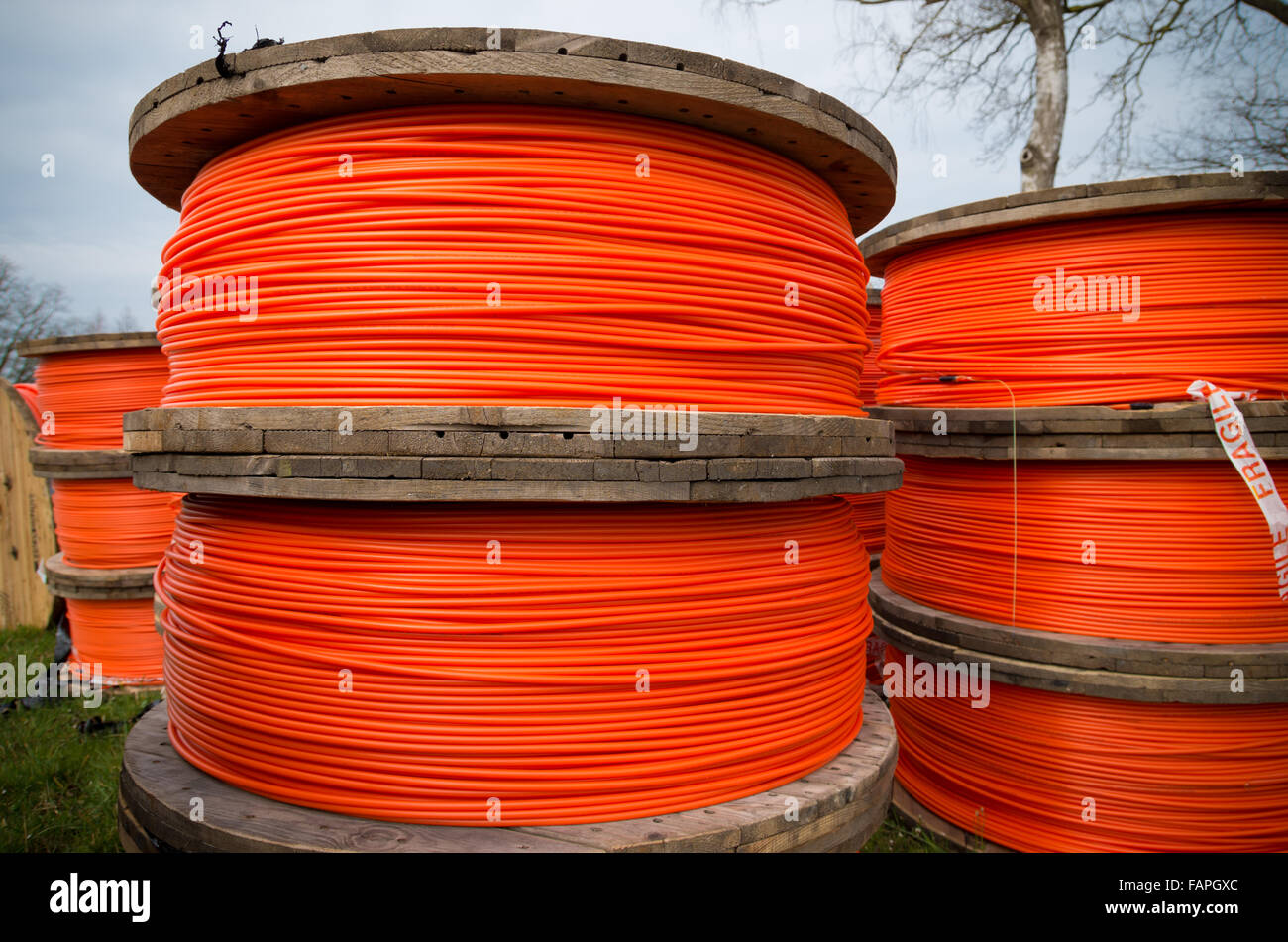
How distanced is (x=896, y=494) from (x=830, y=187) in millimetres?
2549

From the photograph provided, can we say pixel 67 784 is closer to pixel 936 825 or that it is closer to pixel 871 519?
pixel 936 825

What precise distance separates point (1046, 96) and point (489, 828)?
8.70 meters

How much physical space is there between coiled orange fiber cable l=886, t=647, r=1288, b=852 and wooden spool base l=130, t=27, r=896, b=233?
3030 millimetres

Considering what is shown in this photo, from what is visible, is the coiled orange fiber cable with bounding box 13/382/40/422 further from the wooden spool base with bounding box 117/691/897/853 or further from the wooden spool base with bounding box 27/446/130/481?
the wooden spool base with bounding box 117/691/897/853

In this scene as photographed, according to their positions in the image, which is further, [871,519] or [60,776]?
[871,519]

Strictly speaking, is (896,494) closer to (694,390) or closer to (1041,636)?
(1041,636)

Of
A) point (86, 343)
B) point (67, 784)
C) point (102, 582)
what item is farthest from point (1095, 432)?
point (102, 582)

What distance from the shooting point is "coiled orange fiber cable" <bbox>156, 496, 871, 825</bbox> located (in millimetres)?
2186

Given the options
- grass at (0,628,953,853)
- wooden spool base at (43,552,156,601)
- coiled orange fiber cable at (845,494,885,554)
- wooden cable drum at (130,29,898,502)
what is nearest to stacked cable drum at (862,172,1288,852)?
grass at (0,628,953,853)

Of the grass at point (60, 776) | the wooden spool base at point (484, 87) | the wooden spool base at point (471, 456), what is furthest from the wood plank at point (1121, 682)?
the grass at point (60, 776)

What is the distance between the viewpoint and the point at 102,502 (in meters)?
6.71
